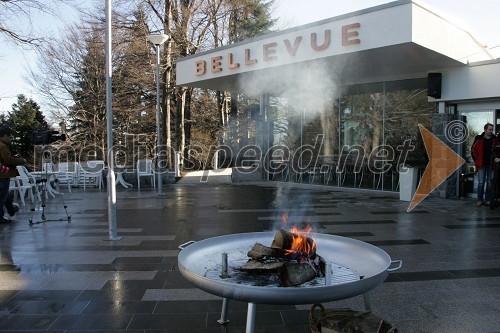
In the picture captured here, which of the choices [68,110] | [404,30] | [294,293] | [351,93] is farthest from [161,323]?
[68,110]

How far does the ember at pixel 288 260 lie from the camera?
2435mm

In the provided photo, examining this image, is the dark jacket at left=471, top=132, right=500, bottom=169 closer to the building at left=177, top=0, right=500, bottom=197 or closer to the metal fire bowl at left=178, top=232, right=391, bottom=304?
the building at left=177, top=0, right=500, bottom=197

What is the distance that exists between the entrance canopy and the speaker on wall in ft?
0.72

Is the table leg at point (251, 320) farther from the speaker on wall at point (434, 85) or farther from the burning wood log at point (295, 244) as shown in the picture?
the speaker on wall at point (434, 85)

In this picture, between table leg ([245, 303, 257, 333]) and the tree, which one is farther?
the tree

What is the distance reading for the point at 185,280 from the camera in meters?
4.11

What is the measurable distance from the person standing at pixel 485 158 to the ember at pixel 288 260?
294 inches

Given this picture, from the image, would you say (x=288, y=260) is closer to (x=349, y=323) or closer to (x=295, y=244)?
(x=295, y=244)

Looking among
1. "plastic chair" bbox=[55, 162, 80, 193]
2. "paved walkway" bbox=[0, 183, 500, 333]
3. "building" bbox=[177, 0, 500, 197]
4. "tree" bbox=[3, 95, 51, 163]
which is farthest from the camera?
"tree" bbox=[3, 95, 51, 163]

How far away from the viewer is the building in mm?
8375

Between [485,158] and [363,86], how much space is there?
4378mm

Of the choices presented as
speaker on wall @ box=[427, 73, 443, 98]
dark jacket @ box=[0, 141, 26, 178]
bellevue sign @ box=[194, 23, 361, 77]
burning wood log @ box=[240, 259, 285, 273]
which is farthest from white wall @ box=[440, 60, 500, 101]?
dark jacket @ box=[0, 141, 26, 178]

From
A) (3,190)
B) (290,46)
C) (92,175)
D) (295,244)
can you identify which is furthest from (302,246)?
(92,175)

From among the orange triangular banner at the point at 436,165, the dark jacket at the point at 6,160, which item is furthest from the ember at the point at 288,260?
the orange triangular banner at the point at 436,165
